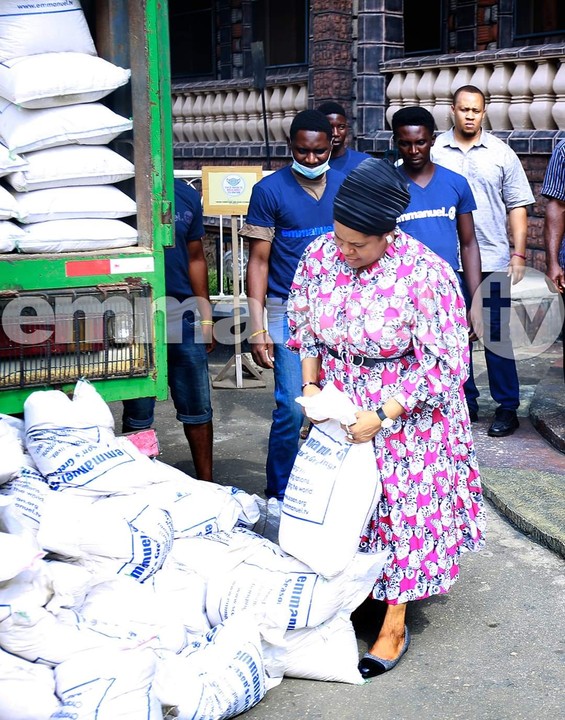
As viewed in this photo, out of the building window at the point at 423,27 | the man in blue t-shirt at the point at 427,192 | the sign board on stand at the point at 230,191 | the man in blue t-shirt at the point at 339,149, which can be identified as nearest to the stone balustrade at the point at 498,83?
the building window at the point at 423,27

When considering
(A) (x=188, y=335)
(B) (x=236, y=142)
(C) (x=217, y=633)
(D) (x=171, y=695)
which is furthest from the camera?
(B) (x=236, y=142)

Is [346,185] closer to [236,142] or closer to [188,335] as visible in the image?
[188,335]

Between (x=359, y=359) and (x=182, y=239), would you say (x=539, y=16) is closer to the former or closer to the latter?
(x=182, y=239)

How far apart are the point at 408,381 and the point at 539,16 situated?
9.97 metres

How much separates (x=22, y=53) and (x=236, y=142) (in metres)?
9.90

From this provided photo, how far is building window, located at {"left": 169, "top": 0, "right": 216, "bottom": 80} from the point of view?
1526 cm

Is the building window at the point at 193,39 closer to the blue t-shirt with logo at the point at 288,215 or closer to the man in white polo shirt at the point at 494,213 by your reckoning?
the man in white polo shirt at the point at 494,213

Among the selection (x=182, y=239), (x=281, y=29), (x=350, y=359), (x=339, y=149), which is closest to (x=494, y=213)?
(x=339, y=149)

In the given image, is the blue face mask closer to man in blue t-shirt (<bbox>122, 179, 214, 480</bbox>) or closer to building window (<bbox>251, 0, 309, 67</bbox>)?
man in blue t-shirt (<bbox>122, 179, 214, 480</bbox>)

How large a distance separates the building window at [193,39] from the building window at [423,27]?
2937 mm

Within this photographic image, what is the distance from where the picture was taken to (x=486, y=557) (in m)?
4.64

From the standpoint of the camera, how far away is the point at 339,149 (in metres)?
6.17

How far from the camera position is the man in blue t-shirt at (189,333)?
4977 millimetres

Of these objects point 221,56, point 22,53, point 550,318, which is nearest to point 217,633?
point 22,53
